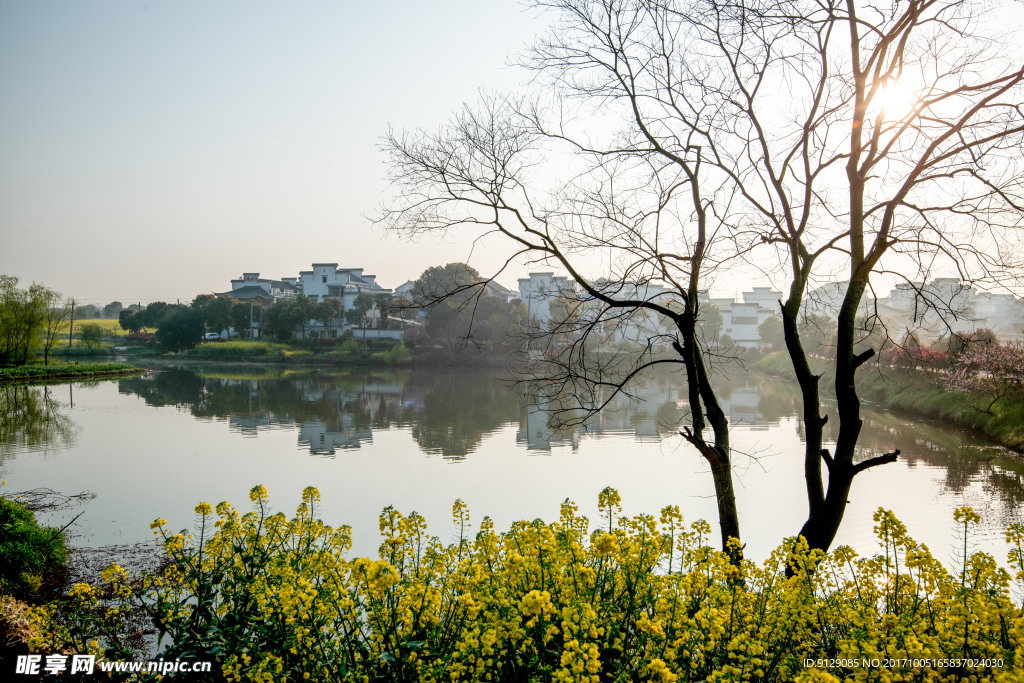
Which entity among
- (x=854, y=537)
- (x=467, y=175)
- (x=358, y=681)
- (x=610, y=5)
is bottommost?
(x=854, y=537)

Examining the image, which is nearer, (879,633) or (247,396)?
(879,633)

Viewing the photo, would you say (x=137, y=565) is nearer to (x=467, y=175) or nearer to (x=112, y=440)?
(x=467, y=175)

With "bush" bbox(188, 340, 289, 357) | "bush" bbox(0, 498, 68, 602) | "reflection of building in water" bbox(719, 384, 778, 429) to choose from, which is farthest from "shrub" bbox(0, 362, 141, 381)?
"reflection of building in water" bbox(719, 384, 778, 429)

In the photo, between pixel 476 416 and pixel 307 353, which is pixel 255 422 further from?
pixel 307 353

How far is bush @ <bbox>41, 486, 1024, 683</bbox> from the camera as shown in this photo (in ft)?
6.55

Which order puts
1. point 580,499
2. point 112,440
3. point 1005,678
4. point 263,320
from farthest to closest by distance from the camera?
point 263,320
point 112,440
point 580,499
point 1005,678

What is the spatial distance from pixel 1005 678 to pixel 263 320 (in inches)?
1742

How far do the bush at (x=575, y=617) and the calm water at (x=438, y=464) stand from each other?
103 cm

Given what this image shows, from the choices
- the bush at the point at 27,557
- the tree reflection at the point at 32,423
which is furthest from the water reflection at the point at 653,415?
the tree reflection at the point at 32,423

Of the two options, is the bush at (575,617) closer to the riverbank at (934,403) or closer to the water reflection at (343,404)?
the riverbank at (934,403)

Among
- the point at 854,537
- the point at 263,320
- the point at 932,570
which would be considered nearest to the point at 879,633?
the point at 932,570

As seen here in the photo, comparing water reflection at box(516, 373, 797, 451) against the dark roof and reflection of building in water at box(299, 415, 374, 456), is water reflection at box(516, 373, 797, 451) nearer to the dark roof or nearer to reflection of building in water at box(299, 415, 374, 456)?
reflection of building in water at box(299, 415, 374, 456)

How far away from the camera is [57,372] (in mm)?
24219

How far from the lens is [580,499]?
7.77 metres
